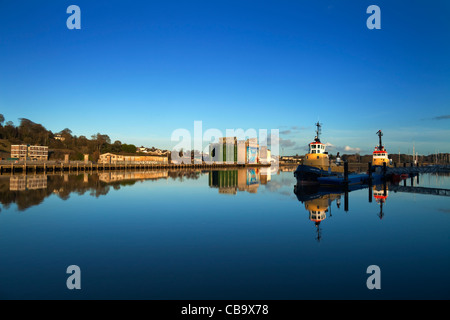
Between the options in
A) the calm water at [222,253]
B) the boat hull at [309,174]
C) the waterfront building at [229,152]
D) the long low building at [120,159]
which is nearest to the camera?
the calm water at [222,253]

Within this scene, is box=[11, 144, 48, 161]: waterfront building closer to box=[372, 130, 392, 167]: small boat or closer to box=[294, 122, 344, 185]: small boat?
box=[294, 122, 344, 185]: small boat

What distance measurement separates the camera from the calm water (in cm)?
772

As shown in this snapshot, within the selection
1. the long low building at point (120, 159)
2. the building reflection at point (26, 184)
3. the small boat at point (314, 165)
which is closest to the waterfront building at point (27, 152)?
the long low building at point (120, 159)

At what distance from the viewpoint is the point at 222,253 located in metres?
10.7

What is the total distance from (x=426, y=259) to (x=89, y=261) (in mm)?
12234

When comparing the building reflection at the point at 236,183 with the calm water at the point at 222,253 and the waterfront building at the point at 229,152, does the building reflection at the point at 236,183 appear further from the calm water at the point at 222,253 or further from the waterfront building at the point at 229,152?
the waterfront building at the point at 229,152

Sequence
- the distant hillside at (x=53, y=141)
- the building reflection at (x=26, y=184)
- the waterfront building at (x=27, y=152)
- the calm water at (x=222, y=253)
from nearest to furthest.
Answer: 1. the calm water at (x=222, y=253)
2. the building reflection at (x=26, y=184)
3. the waterfront building at (x=27, y=152)
4. the distant hillside at (x=53, y=141)

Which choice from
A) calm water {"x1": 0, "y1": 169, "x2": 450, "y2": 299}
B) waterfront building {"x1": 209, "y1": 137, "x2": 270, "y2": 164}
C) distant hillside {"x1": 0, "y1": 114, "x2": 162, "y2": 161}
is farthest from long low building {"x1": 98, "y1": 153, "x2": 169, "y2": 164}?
calm water {"x1": 0, "y1": 169, "x2": 450, "y2": 299}

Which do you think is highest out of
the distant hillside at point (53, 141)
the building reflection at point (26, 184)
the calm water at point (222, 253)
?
the distant hillside at point (53, 141)

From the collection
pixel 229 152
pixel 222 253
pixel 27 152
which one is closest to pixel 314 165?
pixel 222 253

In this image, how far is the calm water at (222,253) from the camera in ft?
25.3
